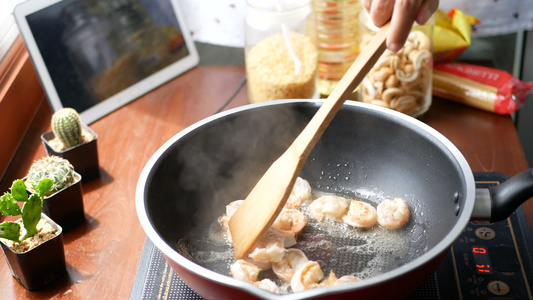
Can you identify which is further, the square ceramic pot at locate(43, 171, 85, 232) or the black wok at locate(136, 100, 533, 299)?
the square ceramic pot at locate(43, 171, 85, 232)

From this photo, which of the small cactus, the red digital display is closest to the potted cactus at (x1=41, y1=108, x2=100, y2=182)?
the small cactus

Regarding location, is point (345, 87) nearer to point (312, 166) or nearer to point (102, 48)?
point (312, 166)

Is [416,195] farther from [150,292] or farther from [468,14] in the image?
[468,14]

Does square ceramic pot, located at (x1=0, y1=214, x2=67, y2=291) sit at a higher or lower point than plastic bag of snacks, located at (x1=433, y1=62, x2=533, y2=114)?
higher

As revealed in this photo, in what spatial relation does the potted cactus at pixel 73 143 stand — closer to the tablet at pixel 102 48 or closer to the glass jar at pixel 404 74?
the tablet at pixel 102 48

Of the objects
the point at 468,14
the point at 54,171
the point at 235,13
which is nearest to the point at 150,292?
the point at 54,171

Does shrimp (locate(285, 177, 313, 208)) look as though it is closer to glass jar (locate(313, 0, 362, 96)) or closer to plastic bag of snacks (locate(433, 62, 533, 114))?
glass jar (locate(313, 0, 362, 96))
